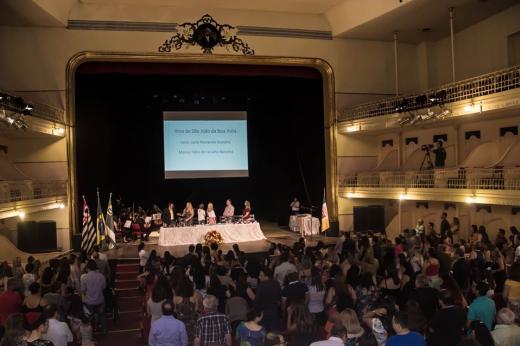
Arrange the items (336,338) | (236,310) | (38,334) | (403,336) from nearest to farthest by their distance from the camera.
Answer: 1. (336,338)
2. (403,336)
3. (38,334)
4. (236,310)

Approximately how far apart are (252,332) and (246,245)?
1158 cm

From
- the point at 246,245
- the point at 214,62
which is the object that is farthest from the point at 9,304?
the point at 214,62

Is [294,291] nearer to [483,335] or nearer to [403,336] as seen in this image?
[403,336]

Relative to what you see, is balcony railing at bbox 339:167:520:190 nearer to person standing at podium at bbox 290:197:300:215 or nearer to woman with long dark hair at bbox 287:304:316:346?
person standing at podium at bbox 290:197:300:215

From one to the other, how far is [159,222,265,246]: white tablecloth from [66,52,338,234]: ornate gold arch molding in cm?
389

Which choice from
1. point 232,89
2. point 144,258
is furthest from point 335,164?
point 144,258

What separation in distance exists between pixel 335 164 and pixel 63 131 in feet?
35.5

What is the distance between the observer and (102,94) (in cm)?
2050

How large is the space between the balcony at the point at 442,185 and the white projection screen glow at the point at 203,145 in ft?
15.1

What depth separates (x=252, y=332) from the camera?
542 cm

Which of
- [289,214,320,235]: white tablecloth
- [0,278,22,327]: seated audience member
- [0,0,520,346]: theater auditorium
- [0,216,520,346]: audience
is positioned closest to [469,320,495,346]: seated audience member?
[0,216,520,346]: audience

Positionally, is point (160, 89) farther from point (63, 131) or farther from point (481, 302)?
point (481, 302)

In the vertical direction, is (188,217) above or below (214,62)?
below

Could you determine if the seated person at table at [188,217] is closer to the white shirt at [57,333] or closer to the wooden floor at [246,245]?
the wooden floor at [246,245]
